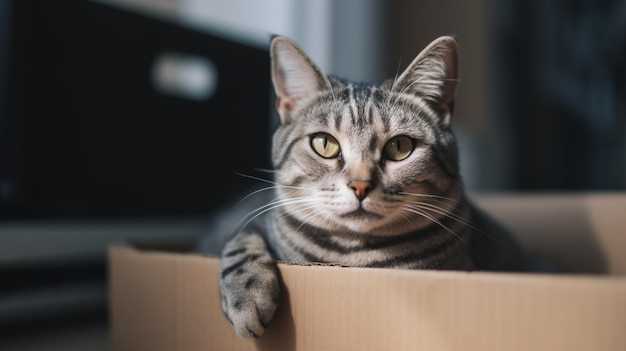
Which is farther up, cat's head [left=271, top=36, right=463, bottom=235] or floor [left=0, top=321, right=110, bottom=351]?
cat's head [left=271, top=36, right=463, bottom=235]

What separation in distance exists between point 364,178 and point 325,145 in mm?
115

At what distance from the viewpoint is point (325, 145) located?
82 cm

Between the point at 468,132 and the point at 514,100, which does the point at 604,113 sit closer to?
the point at 514,100

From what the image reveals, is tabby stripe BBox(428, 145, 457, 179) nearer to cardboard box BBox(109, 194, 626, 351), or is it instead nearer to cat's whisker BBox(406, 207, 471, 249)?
cat's whisker BBox(406, 207, 471, 249)

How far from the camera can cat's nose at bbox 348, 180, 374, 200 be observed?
724 millimetres

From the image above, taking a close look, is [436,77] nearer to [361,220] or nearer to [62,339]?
[361,220]

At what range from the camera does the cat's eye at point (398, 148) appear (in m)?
0.79

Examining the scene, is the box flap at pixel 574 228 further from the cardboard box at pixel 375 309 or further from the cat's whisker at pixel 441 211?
the cardboard box at pixel 375 309

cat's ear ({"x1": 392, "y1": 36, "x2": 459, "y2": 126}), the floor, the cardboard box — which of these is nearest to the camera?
the cardboard box

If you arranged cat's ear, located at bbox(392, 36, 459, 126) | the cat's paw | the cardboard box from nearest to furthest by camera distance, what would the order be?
the cardboard box
the cat's paw
cat's ear, located at bbox(392, 36, 459, 126)

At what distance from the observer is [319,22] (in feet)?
6.40

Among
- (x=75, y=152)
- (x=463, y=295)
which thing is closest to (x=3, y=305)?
(x=75, y=152)

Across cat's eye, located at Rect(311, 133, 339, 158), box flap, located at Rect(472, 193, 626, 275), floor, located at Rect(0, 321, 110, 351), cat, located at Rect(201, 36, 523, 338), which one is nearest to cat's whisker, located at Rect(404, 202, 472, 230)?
cat, located at Rect(201, 36, 523, 338)

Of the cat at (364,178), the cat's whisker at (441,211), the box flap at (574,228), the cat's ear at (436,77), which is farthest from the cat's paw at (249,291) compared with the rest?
the box flap at (574,228)
